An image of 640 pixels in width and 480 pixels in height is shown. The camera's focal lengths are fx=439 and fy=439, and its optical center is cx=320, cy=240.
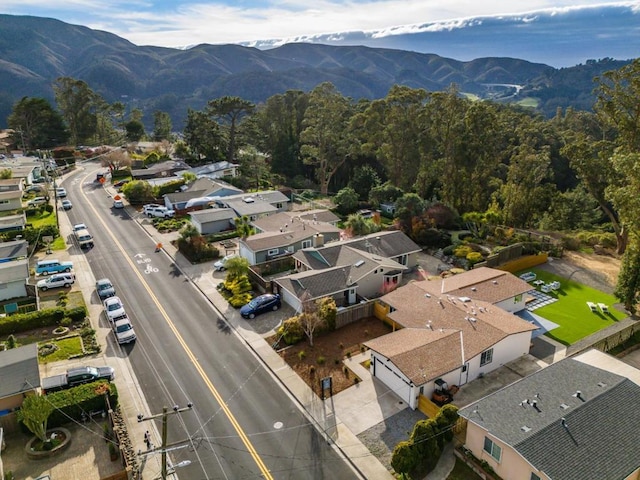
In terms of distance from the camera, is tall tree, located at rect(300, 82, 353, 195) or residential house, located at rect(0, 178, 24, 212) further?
tall tree, located at rect(300, 82, 353, 195)

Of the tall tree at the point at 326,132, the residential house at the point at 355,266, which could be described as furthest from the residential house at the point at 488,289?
the tall tree at the point at 326,132

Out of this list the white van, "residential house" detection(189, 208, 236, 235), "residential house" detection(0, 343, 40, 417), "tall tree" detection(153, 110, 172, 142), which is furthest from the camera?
"tall tree" detection(153, 110, 172, 142)

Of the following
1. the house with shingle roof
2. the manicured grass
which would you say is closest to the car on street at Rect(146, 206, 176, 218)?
the house with shingle roof

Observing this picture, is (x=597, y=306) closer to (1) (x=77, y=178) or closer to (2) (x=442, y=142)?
(2) (x=442, y=142)

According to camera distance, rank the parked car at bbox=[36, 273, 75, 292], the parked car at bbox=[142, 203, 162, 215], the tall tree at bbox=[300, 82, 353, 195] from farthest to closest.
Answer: the tall tree at bbox=[300, 82, 353, 195], the parked car at bbox=[142, 203, 162, 215], the parked car at bbox=[36, 273, 75, 292]

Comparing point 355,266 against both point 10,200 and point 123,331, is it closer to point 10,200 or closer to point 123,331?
point 123,331

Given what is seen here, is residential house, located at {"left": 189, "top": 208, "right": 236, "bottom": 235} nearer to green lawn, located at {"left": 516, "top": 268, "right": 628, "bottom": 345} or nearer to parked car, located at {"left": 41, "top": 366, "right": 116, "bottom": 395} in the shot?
parked car, located at {"left": 41, "top": 366, "right": 116, "bottom": 395}

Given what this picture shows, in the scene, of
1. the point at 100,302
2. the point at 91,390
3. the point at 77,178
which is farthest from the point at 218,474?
the point at 77,178
